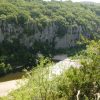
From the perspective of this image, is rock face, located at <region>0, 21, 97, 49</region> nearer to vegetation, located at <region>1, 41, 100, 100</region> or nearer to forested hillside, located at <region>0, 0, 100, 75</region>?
forested hillside, located at <region>0, 0, 100, 75</region>

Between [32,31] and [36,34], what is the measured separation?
8.97 feet

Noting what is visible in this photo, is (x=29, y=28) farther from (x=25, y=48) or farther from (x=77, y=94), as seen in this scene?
(x=77, y=94)

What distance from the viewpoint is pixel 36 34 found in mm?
102688

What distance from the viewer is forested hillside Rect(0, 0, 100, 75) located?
8700 cm

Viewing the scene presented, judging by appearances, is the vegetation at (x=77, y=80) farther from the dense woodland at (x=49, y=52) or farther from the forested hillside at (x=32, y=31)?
the forested hillside at (x=32, y=31)

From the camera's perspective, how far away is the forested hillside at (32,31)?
285 feet

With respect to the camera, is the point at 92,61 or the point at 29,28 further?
the point at 29,28

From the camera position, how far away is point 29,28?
99812 millimetres

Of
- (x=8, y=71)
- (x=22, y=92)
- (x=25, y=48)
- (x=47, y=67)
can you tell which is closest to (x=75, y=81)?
(x=47, y=67)

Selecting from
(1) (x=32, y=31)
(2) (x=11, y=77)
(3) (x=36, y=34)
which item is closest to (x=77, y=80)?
(2) (x=11, y=77)

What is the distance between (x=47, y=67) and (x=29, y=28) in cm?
6617

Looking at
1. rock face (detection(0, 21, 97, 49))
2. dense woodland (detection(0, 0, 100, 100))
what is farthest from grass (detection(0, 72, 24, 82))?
rock face (detection(0, 21, 97, 49))

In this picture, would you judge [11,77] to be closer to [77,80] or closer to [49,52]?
[49,52]

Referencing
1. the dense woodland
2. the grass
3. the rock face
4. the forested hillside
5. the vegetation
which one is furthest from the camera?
the rock face
